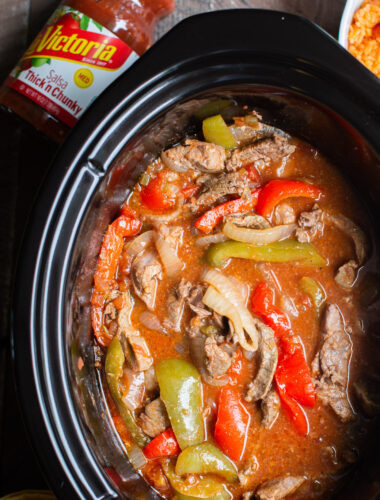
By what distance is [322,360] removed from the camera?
7.41 feet

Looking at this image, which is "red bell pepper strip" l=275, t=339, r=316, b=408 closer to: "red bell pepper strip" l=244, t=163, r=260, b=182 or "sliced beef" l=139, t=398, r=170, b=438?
"sliced beef" l=139, t=398, r=170, b=438

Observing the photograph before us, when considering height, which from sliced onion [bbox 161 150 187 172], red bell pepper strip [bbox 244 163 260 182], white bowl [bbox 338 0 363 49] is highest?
white bowl [bbox 338 0 363 49]

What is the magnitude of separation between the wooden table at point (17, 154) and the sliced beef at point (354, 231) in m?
1.07

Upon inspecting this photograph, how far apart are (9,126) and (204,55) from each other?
1.27m

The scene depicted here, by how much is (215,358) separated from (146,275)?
0.44m

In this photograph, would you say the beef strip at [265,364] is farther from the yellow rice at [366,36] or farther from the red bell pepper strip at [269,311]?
the yellow rice at [366,36]

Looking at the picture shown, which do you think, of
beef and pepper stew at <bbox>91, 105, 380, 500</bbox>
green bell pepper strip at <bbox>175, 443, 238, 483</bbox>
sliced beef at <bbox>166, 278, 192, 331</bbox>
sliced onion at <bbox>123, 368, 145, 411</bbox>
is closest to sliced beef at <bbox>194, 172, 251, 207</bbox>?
beef and pepper stew at <bbox>91, 105, 380, 500</bbox>

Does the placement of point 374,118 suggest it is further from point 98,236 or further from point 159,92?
point 98,236

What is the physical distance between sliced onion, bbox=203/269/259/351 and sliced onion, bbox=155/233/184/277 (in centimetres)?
14

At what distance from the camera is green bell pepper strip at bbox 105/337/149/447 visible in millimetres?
2293

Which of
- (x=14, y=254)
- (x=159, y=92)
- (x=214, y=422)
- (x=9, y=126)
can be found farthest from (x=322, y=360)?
(x=9, y=126)

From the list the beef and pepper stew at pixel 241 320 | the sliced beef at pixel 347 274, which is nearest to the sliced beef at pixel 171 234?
the beef and pepper stew at pixel 241 320

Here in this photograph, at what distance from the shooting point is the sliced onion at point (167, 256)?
7.52ft

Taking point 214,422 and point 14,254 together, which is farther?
point 14,254
